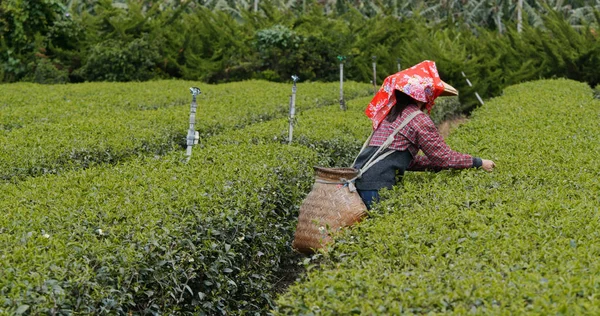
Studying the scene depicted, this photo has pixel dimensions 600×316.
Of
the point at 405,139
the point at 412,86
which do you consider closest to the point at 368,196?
the point at 405,139

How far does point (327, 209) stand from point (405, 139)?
0.80 meters

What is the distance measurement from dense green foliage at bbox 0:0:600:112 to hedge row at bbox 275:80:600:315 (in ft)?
38.0

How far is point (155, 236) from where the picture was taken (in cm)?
422

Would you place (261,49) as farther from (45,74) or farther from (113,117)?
(113,117)

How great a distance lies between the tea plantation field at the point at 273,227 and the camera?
3.28 meters

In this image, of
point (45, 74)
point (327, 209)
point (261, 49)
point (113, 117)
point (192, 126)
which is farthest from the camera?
point (261, 49)

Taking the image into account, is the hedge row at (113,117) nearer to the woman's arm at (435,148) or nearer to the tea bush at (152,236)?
the tea bush at (152,236)

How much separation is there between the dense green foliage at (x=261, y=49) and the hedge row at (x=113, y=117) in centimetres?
281

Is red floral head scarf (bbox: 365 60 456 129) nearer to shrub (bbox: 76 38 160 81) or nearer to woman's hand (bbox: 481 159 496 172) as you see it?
woman's hand (bbox: 481 159 496 172)

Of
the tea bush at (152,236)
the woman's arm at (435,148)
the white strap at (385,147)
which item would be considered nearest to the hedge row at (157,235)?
the tea bush at (152,236)

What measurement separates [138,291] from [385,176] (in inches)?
82.6

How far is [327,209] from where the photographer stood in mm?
5070

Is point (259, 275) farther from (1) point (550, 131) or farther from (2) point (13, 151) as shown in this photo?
(1) point (550, 131)

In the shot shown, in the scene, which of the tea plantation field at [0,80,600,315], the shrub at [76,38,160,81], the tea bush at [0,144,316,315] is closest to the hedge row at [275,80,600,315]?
the tea plantation field at [0,80,600,315]
